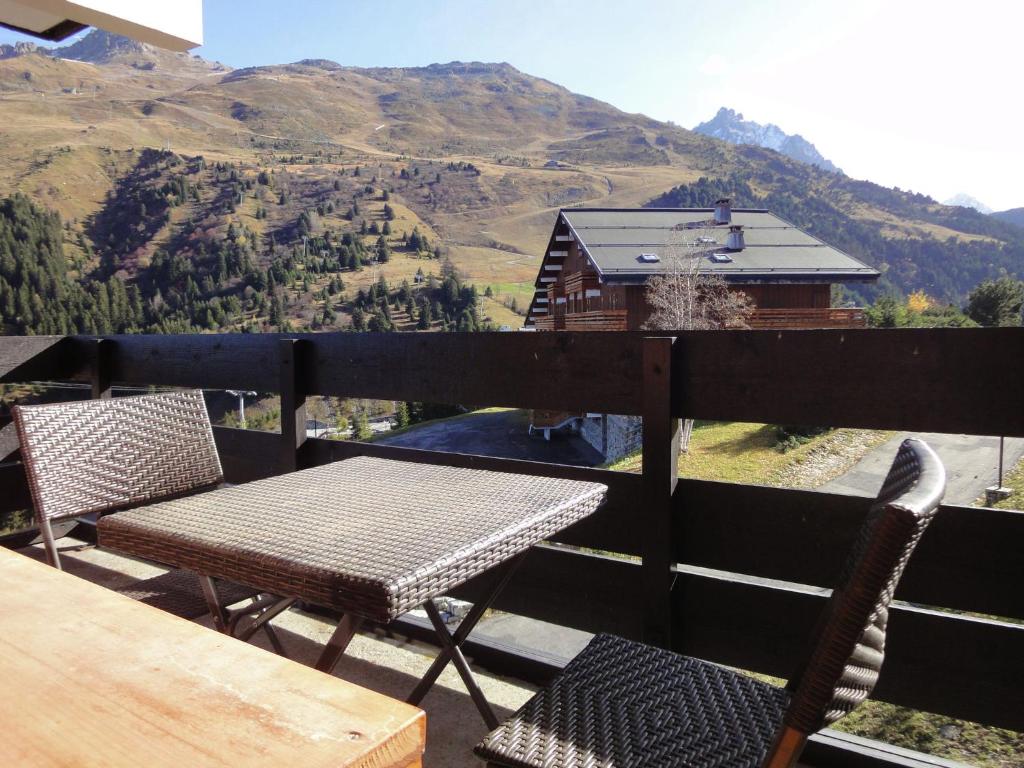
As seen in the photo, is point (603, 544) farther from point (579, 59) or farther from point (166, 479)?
point (579, 59)

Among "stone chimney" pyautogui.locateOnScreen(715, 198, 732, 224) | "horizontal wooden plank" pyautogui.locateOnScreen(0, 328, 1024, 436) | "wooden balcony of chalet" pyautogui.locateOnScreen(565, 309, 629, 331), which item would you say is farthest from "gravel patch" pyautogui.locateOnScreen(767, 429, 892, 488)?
"stone chimney" pyautogui.locateOnScreen(715, 198, 732, 224)

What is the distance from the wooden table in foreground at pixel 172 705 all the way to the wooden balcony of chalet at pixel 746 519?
1122 millimetres

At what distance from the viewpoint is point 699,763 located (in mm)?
916

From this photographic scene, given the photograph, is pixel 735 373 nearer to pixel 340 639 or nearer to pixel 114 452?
pixel 340 639

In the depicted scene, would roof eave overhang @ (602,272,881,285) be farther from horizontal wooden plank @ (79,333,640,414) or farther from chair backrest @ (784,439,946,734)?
chair backrest @ (784,439,946,734)

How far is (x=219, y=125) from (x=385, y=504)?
428ft

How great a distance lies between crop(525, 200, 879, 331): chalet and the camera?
72.2 feet

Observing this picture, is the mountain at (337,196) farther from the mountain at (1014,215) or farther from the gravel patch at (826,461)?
the gravel patch at (826,461)

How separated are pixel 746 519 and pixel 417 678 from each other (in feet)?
3.38

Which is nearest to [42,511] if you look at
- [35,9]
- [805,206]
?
[35,9]

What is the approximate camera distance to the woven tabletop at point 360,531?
0.93 metres

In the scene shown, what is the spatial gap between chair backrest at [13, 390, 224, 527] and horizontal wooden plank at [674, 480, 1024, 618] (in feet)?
4.36

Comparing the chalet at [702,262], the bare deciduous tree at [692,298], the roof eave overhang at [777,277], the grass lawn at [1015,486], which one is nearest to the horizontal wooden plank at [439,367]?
the grass lawn at [1015,486]

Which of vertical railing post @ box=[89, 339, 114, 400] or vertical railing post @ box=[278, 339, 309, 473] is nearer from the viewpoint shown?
vertical railing post @ box=[278, 339, 309, 473]
